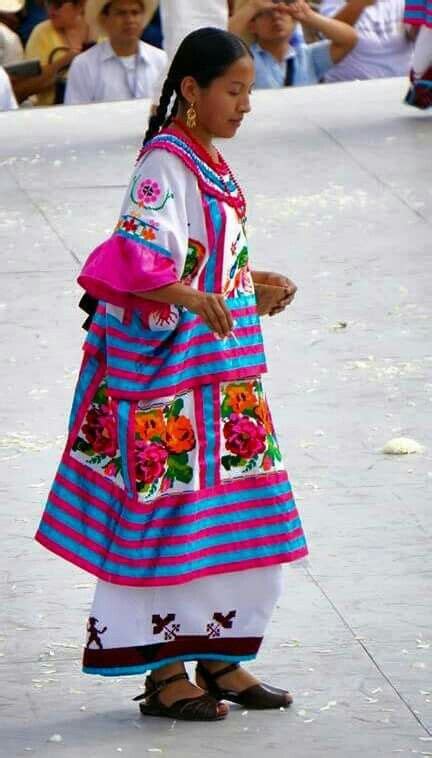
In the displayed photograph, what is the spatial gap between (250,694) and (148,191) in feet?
3.77

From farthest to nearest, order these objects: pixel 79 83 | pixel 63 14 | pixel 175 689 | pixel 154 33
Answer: pixel 154 33
pixel 63 14
pixel 79 83
pixel 175 689

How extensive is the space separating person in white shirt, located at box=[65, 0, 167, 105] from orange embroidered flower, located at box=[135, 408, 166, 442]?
7.13 metres

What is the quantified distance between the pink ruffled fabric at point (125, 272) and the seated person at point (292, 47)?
7.01m

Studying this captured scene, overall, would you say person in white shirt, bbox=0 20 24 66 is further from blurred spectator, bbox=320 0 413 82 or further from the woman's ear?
the woman's ear

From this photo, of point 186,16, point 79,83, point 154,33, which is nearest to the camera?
point 186,16

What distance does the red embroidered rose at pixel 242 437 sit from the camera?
4.32 meters

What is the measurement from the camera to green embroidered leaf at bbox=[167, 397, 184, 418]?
427cm

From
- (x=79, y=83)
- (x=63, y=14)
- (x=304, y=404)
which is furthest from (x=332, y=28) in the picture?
(x=304, y=404)

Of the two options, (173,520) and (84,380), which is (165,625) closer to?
(173,520)

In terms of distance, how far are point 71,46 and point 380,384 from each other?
5719 mm

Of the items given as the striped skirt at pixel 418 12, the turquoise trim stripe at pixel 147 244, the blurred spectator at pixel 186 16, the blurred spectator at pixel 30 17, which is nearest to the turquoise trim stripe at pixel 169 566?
the turquoise trim stripe at pixel 147 244

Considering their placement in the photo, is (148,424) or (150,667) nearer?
(148,424)

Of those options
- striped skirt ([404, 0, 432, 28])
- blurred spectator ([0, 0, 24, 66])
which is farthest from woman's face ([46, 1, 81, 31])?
striped skirt ([404, 0, 432, 28])

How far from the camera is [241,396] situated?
4.33 meters
